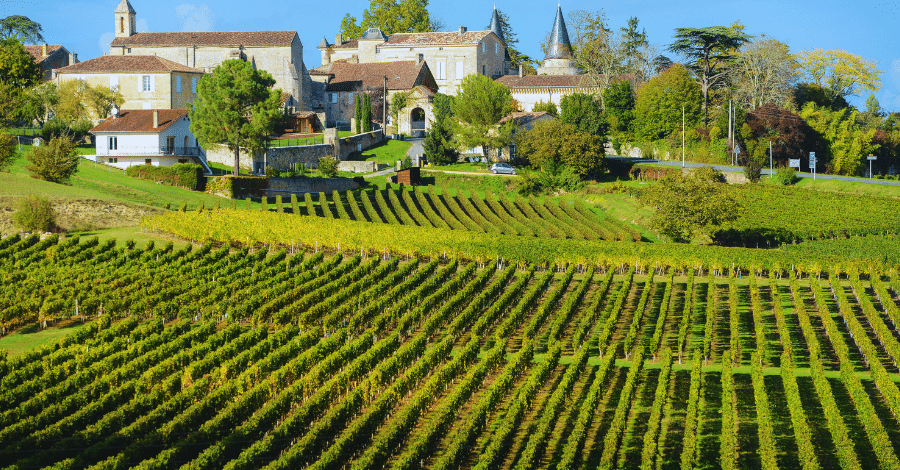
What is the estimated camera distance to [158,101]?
6988 cm

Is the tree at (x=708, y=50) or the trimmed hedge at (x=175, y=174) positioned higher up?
the tree at (x=708, y=50)

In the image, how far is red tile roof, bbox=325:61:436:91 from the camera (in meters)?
78.3

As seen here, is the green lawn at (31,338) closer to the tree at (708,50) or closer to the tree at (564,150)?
the tree at (564,150)

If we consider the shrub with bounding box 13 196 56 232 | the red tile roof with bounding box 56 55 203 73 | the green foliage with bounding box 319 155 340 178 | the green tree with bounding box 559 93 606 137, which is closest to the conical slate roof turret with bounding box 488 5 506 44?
the green tree with bounding box 559 93 606 137

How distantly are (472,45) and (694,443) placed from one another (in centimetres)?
6818

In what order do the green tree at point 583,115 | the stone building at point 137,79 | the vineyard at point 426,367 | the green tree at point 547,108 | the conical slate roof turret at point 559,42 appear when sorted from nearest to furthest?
the vineyard at point 426,367 < the green tree at point 583,115 < the stone building at point 137,79 < the green tree at point 547,108 < the conical slate roof turret at point 559,42

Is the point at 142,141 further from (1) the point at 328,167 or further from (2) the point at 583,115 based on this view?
(2) the point at 583,115

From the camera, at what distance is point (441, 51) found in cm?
8488

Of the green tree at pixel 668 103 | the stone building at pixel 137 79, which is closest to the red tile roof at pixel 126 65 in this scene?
the stone building at pixel 137 79

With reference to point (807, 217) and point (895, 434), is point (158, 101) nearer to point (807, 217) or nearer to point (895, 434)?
point (807, 217)

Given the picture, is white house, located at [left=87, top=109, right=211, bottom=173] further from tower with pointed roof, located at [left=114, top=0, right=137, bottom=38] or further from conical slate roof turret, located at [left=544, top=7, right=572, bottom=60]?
conical slate roof turret, located at [left=544, top=7, right=572, bottom=60]

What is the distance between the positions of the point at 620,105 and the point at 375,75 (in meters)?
22.1

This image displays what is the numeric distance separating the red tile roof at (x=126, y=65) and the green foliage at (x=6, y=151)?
20.3m

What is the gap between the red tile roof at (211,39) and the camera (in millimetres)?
75500
